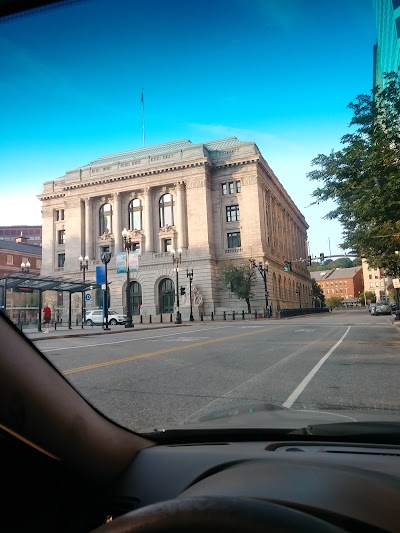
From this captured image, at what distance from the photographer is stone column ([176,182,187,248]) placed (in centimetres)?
5925

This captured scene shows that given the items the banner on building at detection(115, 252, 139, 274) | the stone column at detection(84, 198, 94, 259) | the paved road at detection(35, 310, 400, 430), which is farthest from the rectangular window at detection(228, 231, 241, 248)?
the paved road at detection(35, 310, 400, 430)

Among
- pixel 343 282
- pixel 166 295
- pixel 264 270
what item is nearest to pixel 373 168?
pixel 264 270

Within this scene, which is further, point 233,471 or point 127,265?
point 127,265

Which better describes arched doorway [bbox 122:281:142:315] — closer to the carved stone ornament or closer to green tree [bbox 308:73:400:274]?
the carved stone ornament

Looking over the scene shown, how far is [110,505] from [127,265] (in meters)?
30.6

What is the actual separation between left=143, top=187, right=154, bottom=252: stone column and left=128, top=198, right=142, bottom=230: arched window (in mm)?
1199

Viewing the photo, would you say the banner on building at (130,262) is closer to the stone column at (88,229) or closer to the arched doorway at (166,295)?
the arched doorway at (166,295)

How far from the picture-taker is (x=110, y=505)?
1.68 meters

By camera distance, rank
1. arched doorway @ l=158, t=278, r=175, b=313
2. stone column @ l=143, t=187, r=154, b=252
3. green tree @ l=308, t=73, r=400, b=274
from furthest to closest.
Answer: stone column @ l=143, t=187, r=154, b=252 < arched doorway @ l=158, t=278, r=175, b=313 < green tree @ l=308, t=73, r=400, b=274

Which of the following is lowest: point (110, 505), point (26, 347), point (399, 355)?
point (399, 355)

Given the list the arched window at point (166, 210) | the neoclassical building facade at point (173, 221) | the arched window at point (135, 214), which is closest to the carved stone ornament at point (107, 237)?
the neoclassical building facade at point (173, 221)

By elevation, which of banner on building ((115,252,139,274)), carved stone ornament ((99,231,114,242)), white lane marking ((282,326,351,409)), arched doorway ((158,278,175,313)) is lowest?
white lane marking ((282,326,351,409))

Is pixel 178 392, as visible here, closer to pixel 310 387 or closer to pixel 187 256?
pixel 310 387

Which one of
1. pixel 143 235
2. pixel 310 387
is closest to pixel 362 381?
pixel 310 387
